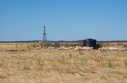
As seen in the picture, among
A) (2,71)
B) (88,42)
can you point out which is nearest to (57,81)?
(2,71)

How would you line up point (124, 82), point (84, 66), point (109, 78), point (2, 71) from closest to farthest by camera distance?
point (124, 82)
point (109, 78)
point (2, 71)
point (84, 66)

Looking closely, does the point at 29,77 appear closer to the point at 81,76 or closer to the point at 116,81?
the point at 81,76

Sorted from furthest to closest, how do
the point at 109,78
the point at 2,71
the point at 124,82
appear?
the point at 2,71 → the point at 109,78 → the point at 124,82

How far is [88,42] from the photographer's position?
5872 centimetres

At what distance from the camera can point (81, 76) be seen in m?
16.6

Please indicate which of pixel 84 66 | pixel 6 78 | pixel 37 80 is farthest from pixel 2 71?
pixel 84 66

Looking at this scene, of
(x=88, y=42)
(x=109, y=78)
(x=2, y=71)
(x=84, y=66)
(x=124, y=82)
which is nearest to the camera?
(x=124, y=82)

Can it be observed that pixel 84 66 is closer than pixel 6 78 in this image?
No

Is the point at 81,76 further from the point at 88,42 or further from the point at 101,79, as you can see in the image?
the point at 88,42

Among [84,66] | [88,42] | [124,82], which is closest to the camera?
[124,82]

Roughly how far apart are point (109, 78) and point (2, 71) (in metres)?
6.31

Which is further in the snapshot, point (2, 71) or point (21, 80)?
point (2, 71)

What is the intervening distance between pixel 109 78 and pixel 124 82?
1159 millimetres

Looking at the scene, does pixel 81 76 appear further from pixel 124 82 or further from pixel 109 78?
pixel 124 82
